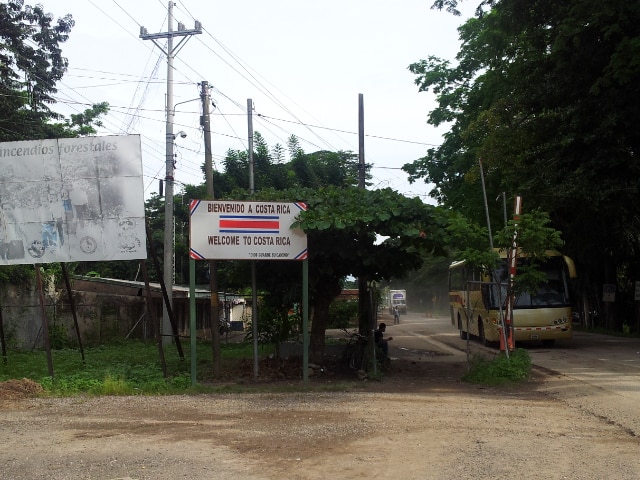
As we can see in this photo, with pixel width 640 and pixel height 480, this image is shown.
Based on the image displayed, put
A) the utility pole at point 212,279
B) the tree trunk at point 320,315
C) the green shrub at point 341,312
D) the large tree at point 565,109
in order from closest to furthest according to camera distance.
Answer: the utility pole at point 212,279 < the tree trunk at point 320,315 < the large tree at point 565,109 < the green shrub at point 341,312

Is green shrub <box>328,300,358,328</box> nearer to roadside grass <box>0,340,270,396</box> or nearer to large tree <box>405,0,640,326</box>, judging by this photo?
roadside grass <box>0,340,270,396</box>

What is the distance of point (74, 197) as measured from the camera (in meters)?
13.2

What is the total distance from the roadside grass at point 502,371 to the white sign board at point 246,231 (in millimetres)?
4131

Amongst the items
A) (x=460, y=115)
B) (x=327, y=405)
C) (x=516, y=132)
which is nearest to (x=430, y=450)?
(x=327, y=405)

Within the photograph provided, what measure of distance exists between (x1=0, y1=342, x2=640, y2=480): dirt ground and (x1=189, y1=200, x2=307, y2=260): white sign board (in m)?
2.50

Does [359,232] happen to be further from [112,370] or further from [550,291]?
[550,291]

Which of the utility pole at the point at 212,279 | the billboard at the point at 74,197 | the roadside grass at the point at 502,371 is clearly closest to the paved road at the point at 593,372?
the roadside grass at the point at 502,371

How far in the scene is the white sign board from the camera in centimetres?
1258

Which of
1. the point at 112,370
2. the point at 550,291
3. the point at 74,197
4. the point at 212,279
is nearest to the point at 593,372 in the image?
the point at 550,291

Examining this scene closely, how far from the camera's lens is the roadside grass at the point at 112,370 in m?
12.3

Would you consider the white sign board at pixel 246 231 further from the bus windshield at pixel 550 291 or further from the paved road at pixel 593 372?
the bus windshield at pixel 550 291

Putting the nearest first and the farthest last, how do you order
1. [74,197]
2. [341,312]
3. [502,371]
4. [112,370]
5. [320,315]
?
[74,197], [502,371], [112,370], [320,315], [341,312]

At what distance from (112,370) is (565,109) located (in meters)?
15.1

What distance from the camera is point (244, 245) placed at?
12695mm
